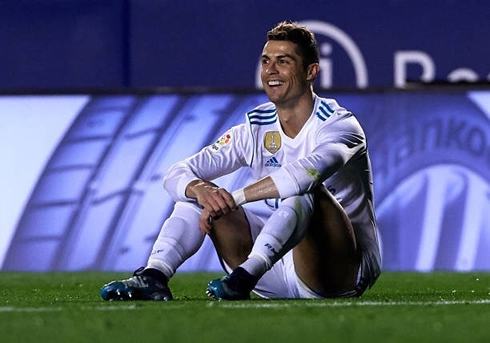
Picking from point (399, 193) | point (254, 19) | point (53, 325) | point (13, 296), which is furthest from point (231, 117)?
point (53, 325)

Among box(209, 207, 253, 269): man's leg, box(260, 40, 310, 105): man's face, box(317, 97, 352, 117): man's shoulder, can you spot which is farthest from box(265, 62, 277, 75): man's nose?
box(209, 207, 253, 269): man's leg

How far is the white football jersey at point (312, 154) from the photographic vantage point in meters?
5.45

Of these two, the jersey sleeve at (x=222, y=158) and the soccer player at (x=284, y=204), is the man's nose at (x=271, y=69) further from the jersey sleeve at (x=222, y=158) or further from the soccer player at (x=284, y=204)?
the jersey sleeve at (x=222, y=158)

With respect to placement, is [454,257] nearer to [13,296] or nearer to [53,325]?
[13,296]

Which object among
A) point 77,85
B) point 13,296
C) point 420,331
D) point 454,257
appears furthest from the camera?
point 77,85

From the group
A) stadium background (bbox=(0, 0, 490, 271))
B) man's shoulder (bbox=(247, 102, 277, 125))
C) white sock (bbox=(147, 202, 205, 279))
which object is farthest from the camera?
A: stadium background (bbox=(0, 0, 490, 271))

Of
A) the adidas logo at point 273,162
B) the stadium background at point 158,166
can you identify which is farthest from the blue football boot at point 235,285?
the stadium background at point 158,166

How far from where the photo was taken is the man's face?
5551 mm

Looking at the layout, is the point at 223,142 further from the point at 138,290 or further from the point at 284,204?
the point at 138,290

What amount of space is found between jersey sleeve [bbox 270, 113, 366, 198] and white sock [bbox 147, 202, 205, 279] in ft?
1.19

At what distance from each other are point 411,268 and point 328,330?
16.0 ft

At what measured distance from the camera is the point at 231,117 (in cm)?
894

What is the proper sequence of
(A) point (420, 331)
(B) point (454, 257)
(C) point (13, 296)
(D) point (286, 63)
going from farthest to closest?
(B) point (454, 257)
(C) point (13, 296)
(D) point (286, 63)
(A) point (420, 331)

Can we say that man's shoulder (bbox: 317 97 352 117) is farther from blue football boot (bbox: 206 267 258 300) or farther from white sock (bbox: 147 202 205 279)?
blue football boot (bbox: 206 267 258 300)
